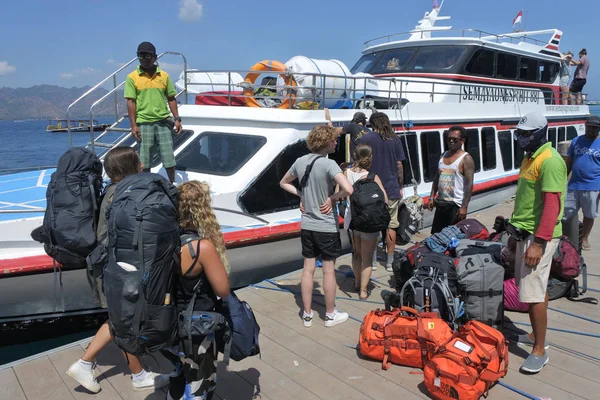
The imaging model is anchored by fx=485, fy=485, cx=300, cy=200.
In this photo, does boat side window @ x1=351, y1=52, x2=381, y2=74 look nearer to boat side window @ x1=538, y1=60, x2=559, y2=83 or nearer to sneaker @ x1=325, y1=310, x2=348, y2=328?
boat side window @ x1=538, y1=60, x2=559, y2=83

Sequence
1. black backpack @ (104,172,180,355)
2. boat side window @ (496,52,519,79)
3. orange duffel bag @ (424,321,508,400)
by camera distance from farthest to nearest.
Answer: boat side window @ (496,52,519,79) < orange duffel bag @ (424,321,508,400) < black backpack @ (104,172,180,355)

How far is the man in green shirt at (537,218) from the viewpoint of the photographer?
3273 mm

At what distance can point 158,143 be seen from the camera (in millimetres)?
5727

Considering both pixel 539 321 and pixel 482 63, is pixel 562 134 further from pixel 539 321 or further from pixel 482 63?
pixel 539 321

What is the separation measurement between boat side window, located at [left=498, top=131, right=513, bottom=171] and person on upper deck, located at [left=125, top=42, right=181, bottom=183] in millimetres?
7315

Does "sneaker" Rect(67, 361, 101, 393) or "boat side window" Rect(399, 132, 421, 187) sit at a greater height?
"boat side window" Rect(399, 132, 421, 187)

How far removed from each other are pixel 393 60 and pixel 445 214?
6.61 metres

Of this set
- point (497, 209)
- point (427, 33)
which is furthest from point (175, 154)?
point (427, 33)

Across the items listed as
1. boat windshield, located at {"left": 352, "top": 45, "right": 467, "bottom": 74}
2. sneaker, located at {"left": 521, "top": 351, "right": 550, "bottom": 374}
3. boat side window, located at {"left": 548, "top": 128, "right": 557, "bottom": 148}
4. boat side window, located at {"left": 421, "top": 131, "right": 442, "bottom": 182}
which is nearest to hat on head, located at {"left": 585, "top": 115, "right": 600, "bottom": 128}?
boat side window, located at {"left": 421, "top": 131, "right": 442, "bottom": 182}

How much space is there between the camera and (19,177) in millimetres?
6734

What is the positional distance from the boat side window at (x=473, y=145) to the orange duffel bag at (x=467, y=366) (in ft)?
21.8

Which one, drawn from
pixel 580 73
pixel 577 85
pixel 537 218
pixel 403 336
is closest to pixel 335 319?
pixel 403 336

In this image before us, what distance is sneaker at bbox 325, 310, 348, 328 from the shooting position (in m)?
4.33

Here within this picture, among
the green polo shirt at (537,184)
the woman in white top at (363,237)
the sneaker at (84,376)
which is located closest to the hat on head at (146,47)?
the woman in white top at (363,237)
